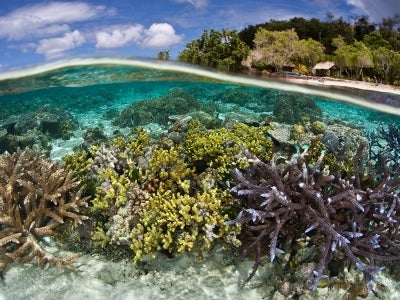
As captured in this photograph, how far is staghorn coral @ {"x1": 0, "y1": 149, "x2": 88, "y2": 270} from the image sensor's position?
6.07 metres

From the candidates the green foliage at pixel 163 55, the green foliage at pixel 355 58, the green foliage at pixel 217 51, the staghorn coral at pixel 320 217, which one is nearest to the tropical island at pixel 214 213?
the staghorn coral at pixel 320 217

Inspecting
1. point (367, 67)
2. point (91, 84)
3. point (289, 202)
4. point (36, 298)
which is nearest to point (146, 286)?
point (36, 298)

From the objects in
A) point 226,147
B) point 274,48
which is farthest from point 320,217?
point 274,48

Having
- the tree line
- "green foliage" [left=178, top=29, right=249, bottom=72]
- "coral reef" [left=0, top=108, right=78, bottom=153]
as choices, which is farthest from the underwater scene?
the tree line

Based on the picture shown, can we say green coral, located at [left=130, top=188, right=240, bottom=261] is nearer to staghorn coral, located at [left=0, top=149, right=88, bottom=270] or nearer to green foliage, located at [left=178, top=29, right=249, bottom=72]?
staghorn coral, located at [left=0, top=149, right=88, bottom=270]

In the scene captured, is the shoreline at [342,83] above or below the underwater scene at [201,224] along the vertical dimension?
above

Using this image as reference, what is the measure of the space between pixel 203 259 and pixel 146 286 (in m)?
0.99

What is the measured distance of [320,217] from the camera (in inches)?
Answer: 215

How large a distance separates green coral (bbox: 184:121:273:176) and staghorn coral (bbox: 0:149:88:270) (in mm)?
2286

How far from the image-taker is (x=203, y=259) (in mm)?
6062

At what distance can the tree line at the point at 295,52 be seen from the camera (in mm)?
15664

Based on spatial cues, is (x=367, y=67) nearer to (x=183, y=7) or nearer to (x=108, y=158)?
(x=183, y=7)

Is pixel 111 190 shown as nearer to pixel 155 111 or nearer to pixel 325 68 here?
pixel 155 111

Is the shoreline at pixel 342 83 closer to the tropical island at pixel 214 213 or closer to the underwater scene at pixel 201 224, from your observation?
the tropical island at pixel 214 213
